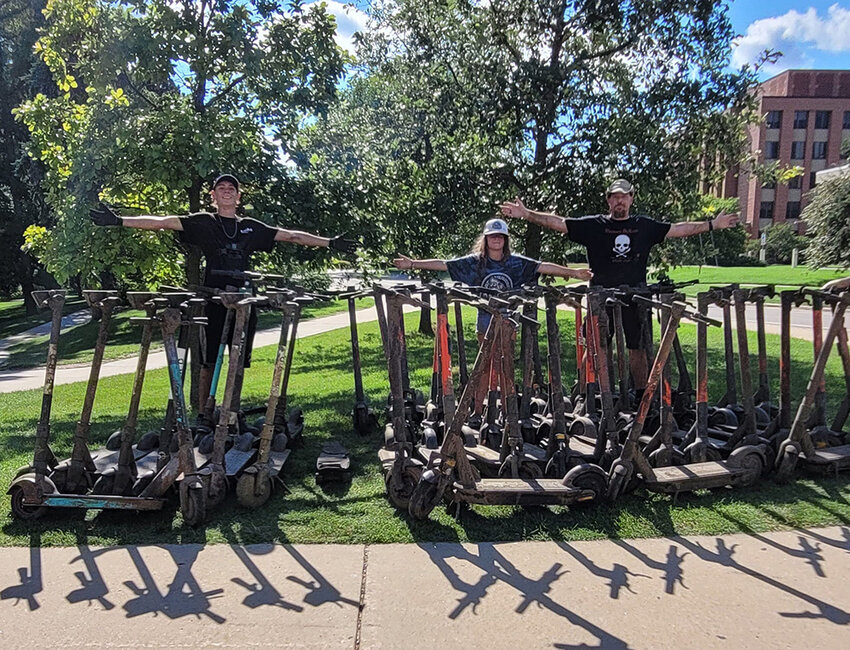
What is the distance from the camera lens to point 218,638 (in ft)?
9.10

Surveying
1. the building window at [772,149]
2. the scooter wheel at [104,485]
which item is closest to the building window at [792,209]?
the building window at [772,149]

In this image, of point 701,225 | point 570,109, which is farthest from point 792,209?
point 701,225

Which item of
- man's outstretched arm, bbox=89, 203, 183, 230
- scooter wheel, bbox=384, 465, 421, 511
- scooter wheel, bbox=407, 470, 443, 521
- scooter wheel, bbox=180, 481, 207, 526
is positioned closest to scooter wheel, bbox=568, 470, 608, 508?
scooter wheel, bbox=407, 470, 443, 521

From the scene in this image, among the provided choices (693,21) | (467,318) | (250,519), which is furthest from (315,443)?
(467,318)

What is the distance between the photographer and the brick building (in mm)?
54688

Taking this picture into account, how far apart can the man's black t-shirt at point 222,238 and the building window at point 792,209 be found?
59.5m

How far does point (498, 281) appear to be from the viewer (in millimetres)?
5309

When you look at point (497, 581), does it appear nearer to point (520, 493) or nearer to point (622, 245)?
point (520, 493)

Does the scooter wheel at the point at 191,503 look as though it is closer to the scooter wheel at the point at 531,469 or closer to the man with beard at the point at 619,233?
the scooter wheel at the point at 531,469

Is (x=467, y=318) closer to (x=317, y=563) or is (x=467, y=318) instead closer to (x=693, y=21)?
(x=693, y=21)

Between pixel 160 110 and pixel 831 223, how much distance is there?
800 inches

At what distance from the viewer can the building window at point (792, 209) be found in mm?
54781

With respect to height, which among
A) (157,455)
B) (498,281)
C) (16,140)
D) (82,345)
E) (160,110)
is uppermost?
(16,140)

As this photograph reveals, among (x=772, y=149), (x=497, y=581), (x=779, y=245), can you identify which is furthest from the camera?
(x=772, y=149)
